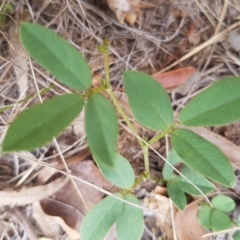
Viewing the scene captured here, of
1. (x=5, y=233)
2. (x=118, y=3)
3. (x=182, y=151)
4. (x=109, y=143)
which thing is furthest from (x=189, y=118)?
(x=5, y=233)

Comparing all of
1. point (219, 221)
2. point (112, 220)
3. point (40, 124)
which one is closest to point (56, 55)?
point (40, 124)

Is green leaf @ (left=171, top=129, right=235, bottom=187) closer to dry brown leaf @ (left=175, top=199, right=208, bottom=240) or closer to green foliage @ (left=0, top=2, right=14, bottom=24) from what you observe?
dry brown leaf @ (left=175, top=199, right=208, bottom=240)

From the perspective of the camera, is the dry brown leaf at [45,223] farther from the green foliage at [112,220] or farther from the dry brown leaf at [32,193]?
the green foliage at [112,220]

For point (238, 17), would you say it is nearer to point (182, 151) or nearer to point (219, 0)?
point (219, 0)

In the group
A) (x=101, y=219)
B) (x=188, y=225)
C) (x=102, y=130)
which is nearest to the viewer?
(x=102, y=130)

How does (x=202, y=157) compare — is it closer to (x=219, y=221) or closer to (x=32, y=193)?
(x=219, y=221)

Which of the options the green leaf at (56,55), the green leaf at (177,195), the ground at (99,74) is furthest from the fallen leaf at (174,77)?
the green leaf at (56,55)
